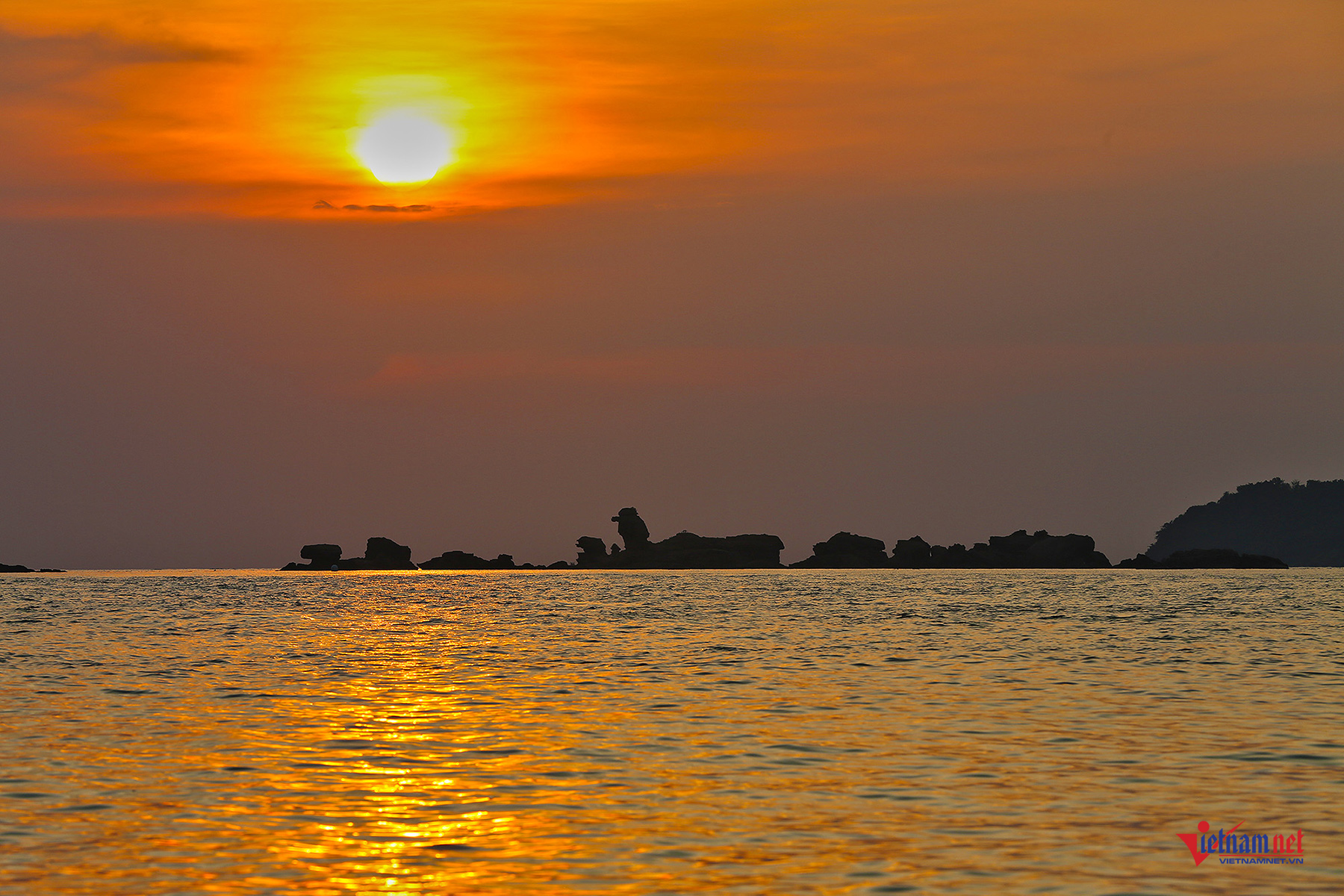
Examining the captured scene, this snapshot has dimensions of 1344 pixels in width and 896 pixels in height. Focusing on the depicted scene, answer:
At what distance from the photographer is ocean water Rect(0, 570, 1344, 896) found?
17547mm

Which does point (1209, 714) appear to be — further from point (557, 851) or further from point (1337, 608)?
point (1337, 608)

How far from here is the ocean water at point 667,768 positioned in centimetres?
1755

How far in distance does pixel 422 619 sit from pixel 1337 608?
66.1 meters

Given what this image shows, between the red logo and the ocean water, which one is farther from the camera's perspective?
the red logo

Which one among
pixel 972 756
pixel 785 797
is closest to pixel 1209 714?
pixel 972 756

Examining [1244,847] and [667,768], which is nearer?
[1244,847]

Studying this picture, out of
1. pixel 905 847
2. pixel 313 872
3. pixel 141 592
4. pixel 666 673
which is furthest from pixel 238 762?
pixel 141 592

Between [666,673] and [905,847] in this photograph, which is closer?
[905,847]

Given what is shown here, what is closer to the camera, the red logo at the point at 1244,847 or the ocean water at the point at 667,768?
the ocean water at the point at 667,768

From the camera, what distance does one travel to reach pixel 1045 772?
24.7 metres

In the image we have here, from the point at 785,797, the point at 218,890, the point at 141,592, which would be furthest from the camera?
the point at 141,592

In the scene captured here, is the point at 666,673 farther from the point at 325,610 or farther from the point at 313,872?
the point at 325,610

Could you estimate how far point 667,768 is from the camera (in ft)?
83.6

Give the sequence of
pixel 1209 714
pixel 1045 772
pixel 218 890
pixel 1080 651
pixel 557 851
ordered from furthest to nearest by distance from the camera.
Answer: pixel 1080 651, pixel 1209 714, pixel 1045 772, pixel 557 851, pixel 218 890
